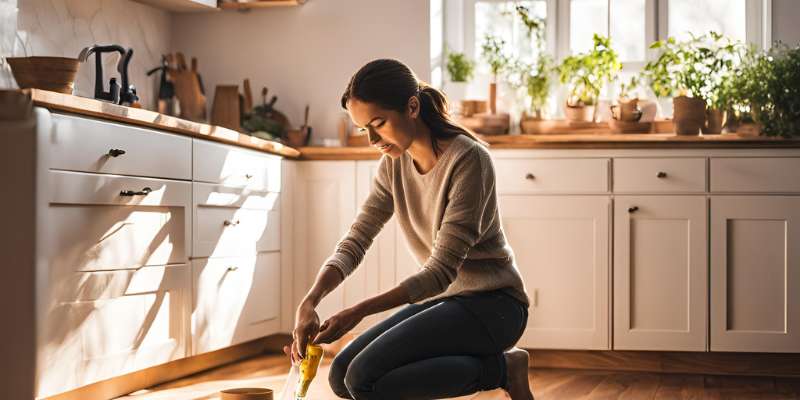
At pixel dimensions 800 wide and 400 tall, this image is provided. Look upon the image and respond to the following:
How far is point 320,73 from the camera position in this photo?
4.21 meters

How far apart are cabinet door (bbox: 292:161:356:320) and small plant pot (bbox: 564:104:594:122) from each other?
0.96m

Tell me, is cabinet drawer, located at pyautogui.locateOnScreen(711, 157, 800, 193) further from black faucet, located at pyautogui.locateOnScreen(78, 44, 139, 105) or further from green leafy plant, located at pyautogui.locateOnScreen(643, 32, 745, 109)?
black faucet, located at pyautogui.locateOnScreen(78, 44, 139, 105)

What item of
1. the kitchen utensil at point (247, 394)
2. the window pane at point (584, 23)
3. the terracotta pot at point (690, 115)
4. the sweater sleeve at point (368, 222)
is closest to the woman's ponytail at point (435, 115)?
the sweater sleeve at point (368, 222)

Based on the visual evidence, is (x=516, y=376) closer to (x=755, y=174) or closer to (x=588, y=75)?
(x=755, y=174)

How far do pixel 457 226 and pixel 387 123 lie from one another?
0.86 ft

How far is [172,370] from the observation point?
10.2ft

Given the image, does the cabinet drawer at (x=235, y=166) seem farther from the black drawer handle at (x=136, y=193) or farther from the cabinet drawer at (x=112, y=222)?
the black drawer handle at (x=136, y=193)

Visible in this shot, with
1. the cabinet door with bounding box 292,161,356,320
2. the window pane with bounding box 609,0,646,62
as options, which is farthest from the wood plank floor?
the window pane with bounding box 609,0,646,62

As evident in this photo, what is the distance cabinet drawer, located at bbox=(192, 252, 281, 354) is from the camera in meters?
3.09

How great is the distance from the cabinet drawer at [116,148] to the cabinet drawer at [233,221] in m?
0.18

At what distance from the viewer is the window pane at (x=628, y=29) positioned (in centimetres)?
420

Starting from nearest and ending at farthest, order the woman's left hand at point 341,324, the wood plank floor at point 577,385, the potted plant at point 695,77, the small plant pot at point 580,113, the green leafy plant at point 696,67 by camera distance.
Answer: the woman's left hand at point 341,324 → the wood plank floor at point 577,385 → the potted plant at point 695,77 → the green leafy plant at point 696,67 → the small plant pot at point 580,113

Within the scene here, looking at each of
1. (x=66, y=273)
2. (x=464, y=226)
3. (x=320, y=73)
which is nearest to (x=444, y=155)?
(x=464, y=226)

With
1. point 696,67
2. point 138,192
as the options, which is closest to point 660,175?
point 696,67
